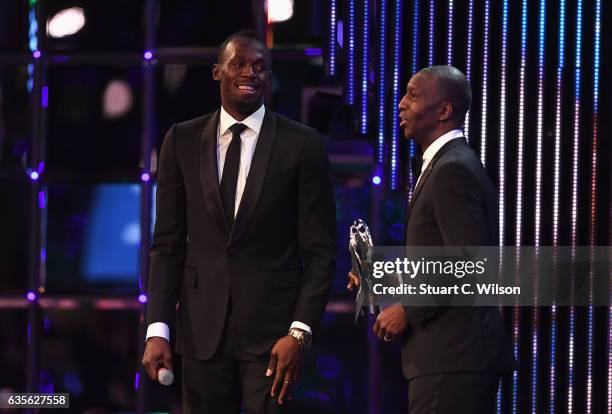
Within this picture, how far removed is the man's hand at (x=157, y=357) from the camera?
2.89m

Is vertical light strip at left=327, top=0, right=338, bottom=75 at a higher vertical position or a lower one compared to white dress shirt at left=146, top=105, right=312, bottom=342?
higher

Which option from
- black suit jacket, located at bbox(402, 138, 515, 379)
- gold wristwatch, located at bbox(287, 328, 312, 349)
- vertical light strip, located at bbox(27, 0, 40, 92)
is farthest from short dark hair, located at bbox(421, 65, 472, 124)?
vertical light strip, located at bbox(27, 0, 40, 92)

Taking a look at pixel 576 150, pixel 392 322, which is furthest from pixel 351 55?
pixel 392 322

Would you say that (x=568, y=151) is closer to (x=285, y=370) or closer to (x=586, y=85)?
(x=586, y=85)

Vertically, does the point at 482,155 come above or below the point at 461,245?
above

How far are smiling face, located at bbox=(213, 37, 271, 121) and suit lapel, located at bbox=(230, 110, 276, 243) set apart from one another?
0.32 feet

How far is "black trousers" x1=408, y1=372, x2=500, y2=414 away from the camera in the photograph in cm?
277

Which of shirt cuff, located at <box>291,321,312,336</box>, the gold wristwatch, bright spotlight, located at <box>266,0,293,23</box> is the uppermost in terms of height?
bright spotlight, located at <box>266,0,293,23</box>

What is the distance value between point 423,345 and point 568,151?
1559mm

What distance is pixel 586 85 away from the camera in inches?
161

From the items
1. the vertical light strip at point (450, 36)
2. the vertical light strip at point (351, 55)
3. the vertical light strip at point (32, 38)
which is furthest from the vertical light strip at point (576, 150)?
the vertical light strip at point (32, 38)

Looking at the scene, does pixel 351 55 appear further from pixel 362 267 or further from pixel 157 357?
pixel 157 357

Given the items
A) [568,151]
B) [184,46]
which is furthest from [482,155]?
[184,46]

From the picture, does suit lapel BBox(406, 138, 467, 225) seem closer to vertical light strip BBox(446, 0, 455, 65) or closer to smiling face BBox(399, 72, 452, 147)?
smiling face BBox(399, 72, 452, 147)
